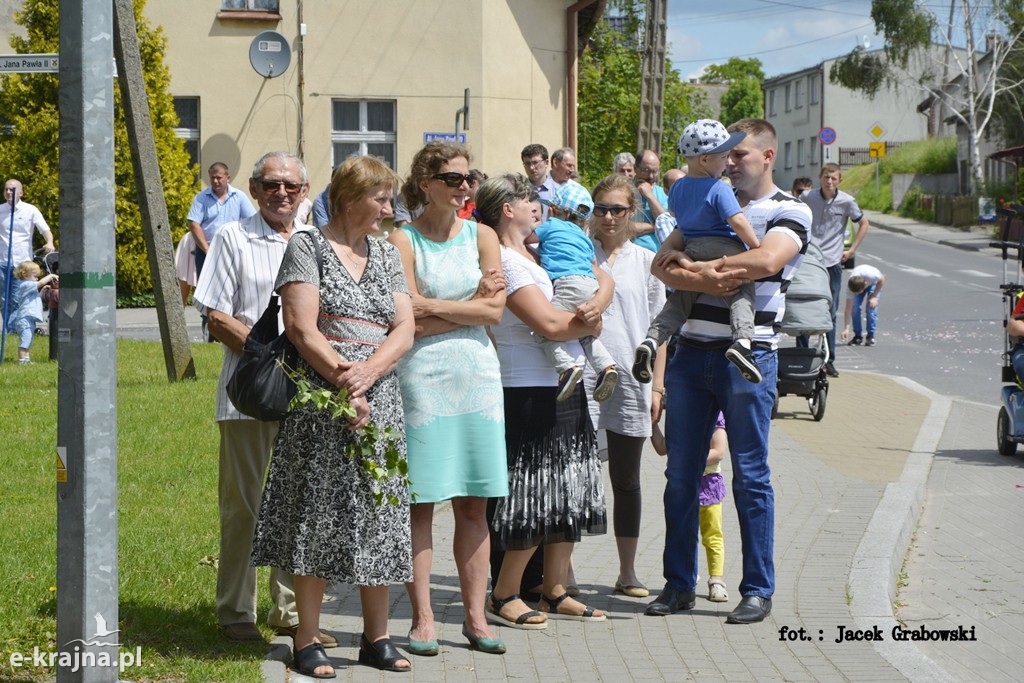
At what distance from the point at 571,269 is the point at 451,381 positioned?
3.18ft

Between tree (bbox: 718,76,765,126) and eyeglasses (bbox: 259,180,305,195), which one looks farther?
tree (bbox: 718,76,765,126)

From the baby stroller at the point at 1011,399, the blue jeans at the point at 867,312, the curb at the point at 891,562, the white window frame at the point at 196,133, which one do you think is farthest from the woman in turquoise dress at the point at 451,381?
the white window frame at the point at 196,133

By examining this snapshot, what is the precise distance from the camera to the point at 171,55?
1000 inches

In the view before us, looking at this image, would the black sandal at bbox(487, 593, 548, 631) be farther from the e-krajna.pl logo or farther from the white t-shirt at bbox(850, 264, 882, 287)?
the white t-shirt at bbox(850, 264, 882, 287)

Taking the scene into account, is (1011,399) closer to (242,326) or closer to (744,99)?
(242,326)

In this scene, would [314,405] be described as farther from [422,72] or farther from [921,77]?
[921,77]

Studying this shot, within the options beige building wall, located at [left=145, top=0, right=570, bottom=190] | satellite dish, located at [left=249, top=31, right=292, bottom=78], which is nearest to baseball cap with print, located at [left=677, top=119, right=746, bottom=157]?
satellite dish, located at [left=249, top=31, right=292, bottom=78]

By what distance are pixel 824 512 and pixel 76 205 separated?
5.55 metres

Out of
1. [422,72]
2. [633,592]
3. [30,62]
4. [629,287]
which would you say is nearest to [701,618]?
[633,592]

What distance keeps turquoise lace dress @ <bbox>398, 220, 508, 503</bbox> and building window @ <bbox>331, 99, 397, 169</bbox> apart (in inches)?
805

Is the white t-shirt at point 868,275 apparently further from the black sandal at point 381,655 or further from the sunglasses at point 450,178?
the black sandal at point 381,655

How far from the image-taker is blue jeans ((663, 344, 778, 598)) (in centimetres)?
→ 635

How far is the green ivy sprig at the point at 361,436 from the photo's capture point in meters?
5.18

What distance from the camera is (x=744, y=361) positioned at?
6.12 metres
